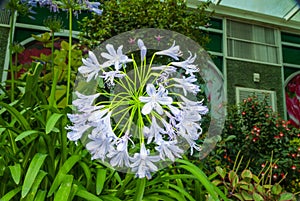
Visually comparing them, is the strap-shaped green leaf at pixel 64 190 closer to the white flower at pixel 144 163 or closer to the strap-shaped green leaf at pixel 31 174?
the strap-shaped green leaf at pixel 31 174

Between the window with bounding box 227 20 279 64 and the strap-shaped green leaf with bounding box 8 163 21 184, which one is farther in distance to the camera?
the window with bounding box 227 20 279 64

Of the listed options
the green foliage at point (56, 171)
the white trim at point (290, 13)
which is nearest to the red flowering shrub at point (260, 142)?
the green foliage at point (56, 171)

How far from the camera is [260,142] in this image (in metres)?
2.58

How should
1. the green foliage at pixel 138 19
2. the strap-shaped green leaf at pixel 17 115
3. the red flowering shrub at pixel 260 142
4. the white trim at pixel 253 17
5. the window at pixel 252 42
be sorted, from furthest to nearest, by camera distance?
the window at pixel 252 42
the white trim at pixel 253 17
the green foliage at pixel 138 19
the red flowering shrub at pixel 260 142
the strap-shaped green leaf at pixel 17 115

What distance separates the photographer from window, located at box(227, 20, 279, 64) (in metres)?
5.90

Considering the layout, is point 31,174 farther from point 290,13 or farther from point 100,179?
point 290,13

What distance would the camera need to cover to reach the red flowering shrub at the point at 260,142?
2.32m

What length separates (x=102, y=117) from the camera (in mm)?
650

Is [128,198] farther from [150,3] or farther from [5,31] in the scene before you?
[5,31]

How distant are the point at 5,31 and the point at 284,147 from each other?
13.7 feet

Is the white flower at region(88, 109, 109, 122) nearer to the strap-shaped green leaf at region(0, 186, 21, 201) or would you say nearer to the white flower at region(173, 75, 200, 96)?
the white flower at region(173, 75, 200, 96)

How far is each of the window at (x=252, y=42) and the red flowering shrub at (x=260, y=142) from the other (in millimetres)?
3001

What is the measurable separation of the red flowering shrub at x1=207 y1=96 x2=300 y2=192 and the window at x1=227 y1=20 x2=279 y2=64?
9.84ft

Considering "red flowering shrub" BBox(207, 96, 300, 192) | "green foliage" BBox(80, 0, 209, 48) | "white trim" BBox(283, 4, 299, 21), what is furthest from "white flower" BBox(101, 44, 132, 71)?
"white trim" BBox(283, 4, 299, 21)
